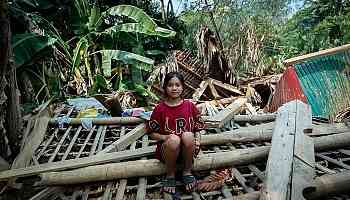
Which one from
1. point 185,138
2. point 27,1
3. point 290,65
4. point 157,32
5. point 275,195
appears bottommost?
point 275,195

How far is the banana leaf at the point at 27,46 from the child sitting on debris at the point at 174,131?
372 cm

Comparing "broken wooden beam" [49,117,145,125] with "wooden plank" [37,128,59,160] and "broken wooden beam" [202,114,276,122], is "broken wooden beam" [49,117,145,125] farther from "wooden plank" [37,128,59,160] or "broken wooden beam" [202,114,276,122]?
"broken wooden beam" [202,114,276,122]

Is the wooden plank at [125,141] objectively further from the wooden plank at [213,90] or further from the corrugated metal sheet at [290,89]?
the wooden plank at [213,90]

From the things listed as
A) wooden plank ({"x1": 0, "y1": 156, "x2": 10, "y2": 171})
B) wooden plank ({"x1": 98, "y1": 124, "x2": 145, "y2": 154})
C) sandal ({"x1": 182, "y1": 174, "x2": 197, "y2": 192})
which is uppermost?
wooden plank ({"x1": 98, "y1": 124, "x2": 145, "y2": 154})

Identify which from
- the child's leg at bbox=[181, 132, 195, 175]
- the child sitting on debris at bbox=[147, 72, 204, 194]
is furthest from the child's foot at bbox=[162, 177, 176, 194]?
the child's leg at bbox=[181, 132, 195, 175]

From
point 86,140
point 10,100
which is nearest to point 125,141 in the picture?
point 86,140

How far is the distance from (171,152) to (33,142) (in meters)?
1.67

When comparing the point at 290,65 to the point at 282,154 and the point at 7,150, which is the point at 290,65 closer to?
the point at 282,154

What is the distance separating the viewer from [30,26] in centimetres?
637

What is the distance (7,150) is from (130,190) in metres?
1.46

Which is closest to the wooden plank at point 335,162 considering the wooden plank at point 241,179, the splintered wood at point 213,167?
the splintered wood at point 213,167

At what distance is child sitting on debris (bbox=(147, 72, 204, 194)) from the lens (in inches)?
98.4

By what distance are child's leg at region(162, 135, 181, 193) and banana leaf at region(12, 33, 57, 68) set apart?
3.92 meters

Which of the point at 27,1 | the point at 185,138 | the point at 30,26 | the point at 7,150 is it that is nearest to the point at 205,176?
the point at 185,138
